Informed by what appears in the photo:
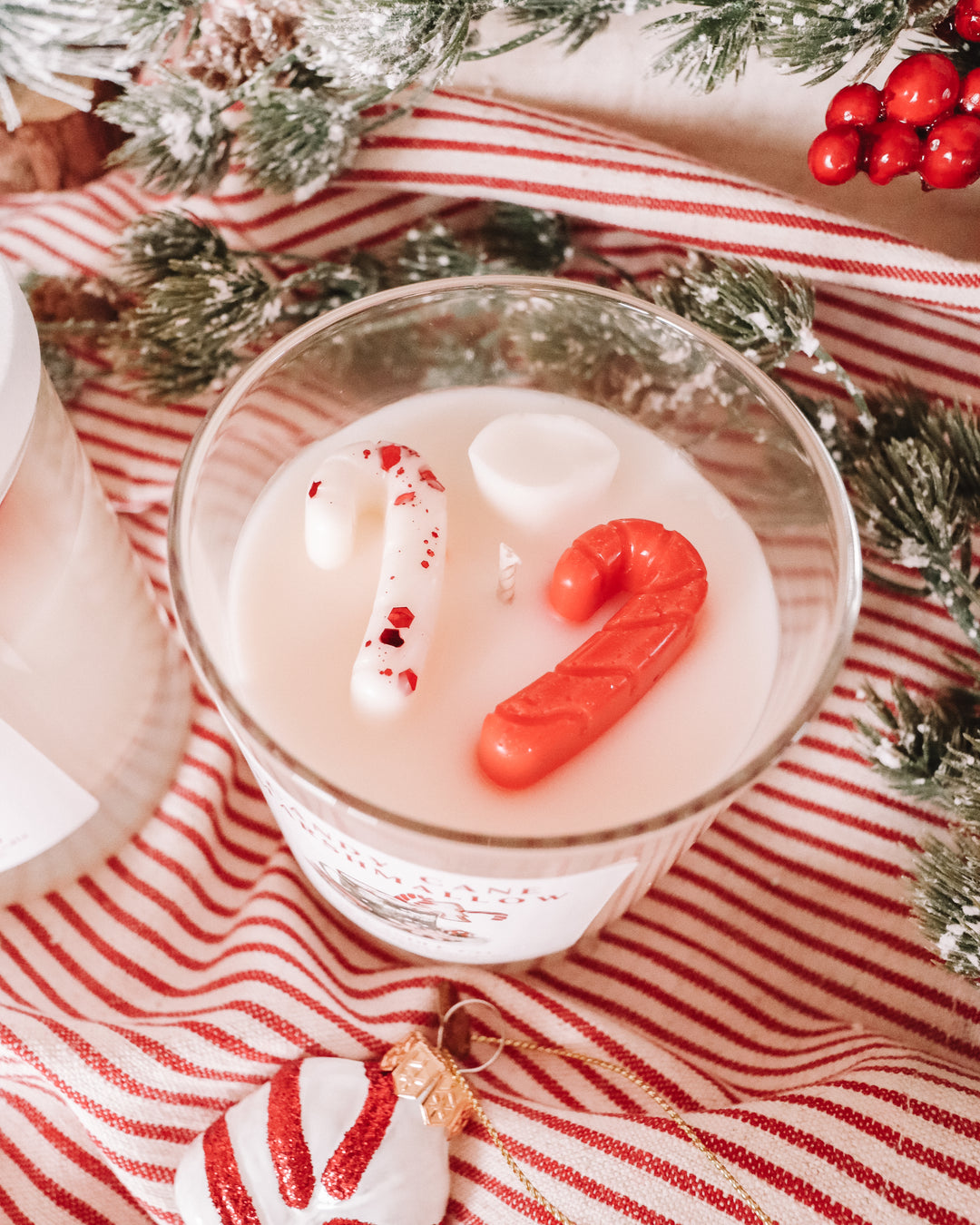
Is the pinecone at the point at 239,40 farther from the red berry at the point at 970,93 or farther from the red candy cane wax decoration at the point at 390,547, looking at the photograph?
the red berry at the point at 970,93

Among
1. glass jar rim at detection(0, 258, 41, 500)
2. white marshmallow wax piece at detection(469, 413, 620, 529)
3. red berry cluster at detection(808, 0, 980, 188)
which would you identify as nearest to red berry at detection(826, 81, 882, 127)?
red berry cluster at detection(808, 0, 980, 188)

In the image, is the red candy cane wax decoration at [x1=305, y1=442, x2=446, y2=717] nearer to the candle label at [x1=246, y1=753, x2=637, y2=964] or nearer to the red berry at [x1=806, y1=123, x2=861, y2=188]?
the candle label at [x1=246, y1=753, x2=637, y2=964]

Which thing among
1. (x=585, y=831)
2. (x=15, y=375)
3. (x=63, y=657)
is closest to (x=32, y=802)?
(x=63, y=657)

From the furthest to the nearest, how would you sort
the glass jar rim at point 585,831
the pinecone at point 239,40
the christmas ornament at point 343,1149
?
1. the pinecone at point 239,40
2. the christmas ornament at point 343,1149
3. the glass jar rim at point 585,831

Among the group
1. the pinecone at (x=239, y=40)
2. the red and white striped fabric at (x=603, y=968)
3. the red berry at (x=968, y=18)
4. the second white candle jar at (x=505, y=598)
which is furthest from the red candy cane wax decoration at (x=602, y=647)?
the pinecone at (x=239, y=40)

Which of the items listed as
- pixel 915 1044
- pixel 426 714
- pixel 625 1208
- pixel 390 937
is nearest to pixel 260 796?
pixel 390 937
